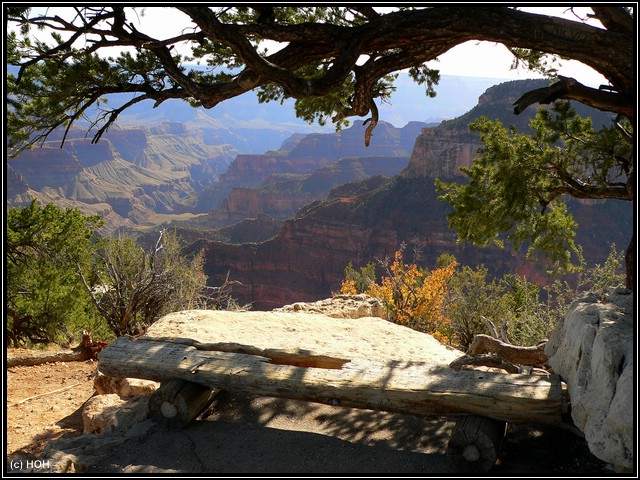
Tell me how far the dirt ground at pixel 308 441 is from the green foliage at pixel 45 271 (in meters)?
6.78

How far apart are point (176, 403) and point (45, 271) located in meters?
9.20

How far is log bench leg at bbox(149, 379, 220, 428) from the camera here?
5773 mm

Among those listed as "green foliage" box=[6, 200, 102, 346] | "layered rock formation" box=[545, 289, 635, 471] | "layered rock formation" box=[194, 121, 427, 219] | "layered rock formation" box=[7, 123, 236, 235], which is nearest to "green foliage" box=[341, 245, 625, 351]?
"layered rock formation" box=[545, 289, 635, 471]

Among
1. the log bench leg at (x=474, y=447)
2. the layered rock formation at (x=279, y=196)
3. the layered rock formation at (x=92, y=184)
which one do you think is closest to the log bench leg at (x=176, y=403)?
the log bench leg at (x=474, y=447)

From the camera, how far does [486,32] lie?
551 centimetres

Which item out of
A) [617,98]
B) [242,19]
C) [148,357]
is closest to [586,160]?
[617,98]

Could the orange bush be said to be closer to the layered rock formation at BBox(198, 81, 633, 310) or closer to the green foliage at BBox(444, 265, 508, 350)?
the green foliage at BBox(444, 265, 508, 350)

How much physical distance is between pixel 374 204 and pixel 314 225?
8.41 metres

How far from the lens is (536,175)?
8211 millimetres

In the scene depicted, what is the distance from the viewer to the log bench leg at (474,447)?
15.5 ft

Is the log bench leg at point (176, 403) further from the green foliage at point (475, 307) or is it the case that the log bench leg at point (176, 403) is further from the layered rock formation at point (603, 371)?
the green foliage at point (475, 307)

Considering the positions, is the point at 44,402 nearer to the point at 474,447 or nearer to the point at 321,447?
the point at 321,447

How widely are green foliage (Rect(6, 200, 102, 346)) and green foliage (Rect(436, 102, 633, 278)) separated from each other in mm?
9780

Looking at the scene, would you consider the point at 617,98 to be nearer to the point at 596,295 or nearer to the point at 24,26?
the point at 596,295
